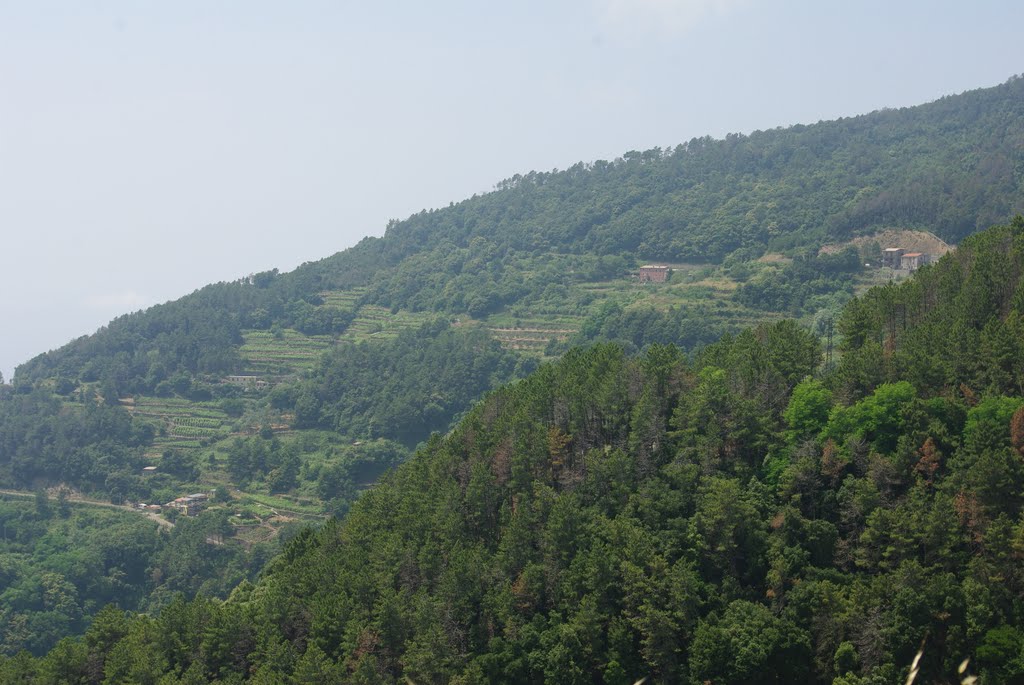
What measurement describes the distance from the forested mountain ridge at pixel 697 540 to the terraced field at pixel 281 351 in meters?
56.0

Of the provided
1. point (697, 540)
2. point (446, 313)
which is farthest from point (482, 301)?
point (697, 540)

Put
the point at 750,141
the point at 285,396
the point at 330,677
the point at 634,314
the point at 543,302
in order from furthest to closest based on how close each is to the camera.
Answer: the point at 750,141
the point at 543,302
the point at 285,396
the point at 634,314
the point at 330,677

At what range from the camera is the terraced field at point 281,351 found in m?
94.2

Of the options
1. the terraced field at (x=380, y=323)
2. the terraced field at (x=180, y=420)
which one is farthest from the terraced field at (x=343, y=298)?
the terraced field at (x=180, y=420)

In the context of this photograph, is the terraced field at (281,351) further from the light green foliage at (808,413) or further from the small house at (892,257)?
the light green foliage at (808,413)

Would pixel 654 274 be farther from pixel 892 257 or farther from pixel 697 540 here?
pixel 697 540

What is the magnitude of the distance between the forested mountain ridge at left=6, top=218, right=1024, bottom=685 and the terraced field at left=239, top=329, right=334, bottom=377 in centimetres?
5599

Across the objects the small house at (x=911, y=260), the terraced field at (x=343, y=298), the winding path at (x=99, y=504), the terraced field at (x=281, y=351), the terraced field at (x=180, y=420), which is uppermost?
the terraced field at (x=343, y=298)

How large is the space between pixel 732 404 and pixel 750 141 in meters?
98.9

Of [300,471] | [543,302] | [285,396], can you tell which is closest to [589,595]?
[300,471]

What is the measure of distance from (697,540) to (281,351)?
236ft

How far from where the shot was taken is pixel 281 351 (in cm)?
9825

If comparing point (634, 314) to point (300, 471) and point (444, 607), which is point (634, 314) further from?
point (444, 607)

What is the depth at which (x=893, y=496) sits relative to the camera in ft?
101
